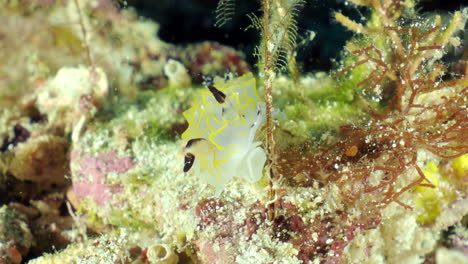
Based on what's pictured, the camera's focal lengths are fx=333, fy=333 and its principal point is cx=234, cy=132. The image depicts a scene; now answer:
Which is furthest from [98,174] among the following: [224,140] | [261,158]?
[261,158]

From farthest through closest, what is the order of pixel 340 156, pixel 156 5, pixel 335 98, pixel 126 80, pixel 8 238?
pixel 156 5
pixel 126 80
pixel 335 98
pixel 8 238
pixel 340 156

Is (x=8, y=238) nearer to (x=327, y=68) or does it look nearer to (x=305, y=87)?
(x=305, y=87)

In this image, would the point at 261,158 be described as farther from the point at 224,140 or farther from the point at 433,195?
the point at 433,195

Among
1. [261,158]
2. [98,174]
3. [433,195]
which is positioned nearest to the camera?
[261,158]

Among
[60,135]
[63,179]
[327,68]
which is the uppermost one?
[327,68]

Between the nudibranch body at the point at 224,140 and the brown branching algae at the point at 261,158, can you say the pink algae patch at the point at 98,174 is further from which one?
the nudibranch body at the point at 224,140

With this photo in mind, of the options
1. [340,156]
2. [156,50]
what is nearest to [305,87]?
[340,156]

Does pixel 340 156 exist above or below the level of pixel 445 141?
below
